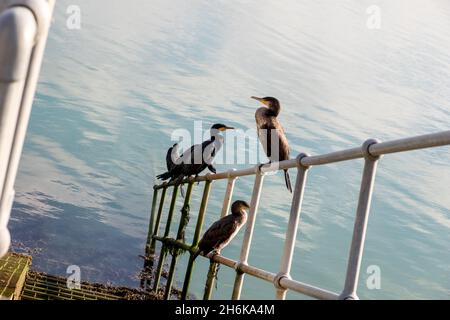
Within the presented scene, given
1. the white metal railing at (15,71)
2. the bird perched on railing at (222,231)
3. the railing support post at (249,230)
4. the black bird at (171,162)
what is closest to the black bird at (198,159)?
the black bird at (171,162)

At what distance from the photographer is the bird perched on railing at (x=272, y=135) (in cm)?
587

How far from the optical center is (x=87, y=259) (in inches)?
437

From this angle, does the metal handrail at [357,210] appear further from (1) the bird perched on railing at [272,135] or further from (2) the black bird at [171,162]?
(2) the black bird at [171,162]

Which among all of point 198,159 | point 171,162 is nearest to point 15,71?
point 198,159

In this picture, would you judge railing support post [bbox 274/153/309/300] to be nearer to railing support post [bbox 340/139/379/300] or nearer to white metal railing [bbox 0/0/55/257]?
railing support post [bbox 340/139/379/300]

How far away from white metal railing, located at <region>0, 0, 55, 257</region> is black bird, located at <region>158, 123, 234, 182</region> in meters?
6.04

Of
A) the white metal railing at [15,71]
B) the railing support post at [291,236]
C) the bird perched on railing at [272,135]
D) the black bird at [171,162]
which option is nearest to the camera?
the white metal railing at [15,71]

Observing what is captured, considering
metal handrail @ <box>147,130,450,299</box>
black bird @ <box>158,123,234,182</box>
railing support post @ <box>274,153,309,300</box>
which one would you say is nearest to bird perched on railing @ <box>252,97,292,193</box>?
black bird @ <box>158,123,234,182</box>

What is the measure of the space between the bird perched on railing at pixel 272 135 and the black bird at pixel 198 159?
0.84 meters

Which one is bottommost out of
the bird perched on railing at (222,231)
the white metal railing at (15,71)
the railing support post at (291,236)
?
the bird perched on railing at (222,231)

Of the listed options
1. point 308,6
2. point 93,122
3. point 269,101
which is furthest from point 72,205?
point 308,6

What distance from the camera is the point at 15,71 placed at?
33.7 inches
